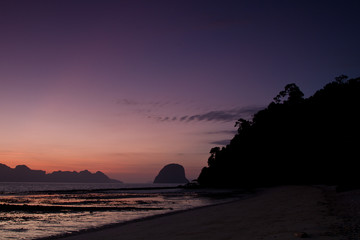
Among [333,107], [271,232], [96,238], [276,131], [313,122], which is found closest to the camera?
[271,232]

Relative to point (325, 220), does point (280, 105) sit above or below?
above

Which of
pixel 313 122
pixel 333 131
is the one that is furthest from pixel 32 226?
pixel 313 122

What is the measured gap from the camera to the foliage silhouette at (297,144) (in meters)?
63.5

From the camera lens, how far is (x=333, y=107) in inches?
2761

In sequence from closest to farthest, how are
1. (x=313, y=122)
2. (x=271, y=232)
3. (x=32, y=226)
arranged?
(x=271, y=232)
(x=32, y=226)
(x=313, y=122)

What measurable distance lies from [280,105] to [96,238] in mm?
98570

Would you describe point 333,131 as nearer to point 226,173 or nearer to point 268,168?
point 268,168

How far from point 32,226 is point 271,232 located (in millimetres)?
16141

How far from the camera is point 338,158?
211ft

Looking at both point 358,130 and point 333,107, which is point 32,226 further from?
point 333,107

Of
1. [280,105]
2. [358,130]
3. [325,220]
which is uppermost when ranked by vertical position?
[280,105]

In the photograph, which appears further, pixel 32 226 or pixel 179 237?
pixel 32 226

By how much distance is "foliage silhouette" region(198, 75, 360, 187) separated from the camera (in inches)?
2500

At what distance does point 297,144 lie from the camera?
3585 inches
